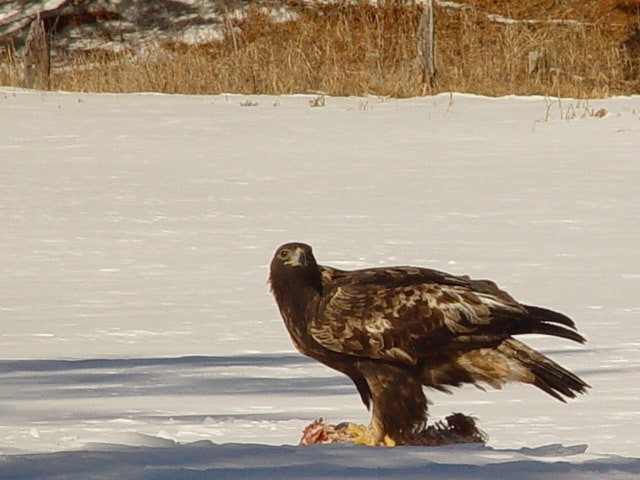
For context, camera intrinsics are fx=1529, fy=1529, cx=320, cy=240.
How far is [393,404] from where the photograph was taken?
5.43 meters

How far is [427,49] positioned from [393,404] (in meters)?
19.7

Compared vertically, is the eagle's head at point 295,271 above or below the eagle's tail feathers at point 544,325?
above

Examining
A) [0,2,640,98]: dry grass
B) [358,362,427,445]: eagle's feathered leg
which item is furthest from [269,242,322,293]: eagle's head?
[0,2,640,98]: dry grass

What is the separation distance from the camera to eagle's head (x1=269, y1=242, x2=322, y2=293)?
18.6ft

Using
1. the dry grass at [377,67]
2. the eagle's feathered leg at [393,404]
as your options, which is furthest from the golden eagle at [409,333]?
the dry grass at [377,67]

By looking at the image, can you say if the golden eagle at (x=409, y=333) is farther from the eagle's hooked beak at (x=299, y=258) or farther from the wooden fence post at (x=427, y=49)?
the wooden fence post at (x=427, y=49)

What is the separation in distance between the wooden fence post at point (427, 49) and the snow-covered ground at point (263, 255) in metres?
2.86

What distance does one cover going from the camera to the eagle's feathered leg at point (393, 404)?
17.8 ft

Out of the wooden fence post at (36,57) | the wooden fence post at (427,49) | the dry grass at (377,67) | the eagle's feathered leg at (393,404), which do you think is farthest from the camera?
the wooden fence post at (36,57)

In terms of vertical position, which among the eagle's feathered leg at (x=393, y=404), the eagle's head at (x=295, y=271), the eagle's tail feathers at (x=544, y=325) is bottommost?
the eagle's feathered leg at (x=393, y=404)

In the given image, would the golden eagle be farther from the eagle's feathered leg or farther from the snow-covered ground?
the snow-covered ground

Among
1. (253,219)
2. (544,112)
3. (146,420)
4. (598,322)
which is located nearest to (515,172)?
(253,219)

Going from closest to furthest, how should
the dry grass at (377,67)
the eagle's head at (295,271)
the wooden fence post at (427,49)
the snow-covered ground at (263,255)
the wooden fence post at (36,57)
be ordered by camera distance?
the snow-covered ground at (263,255)
the eagle's head at (295,271)
the dry grass at (377,67)
the wooden fence post at (427,49)
the wooden fence post at (36,57)

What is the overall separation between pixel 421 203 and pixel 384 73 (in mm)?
11330
